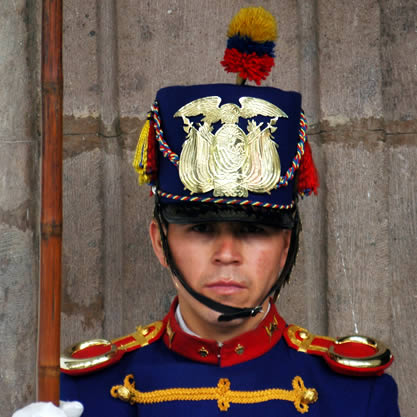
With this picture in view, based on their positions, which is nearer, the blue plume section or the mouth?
the mouth

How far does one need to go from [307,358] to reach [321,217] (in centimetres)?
72

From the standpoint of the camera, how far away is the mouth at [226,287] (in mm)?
1729

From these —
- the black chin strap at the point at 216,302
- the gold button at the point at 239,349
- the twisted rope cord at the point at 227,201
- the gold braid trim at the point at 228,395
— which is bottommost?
the gold braid trim at the point at 228,395

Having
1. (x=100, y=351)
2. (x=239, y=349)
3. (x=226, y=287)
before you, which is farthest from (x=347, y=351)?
(x=100, y=351)

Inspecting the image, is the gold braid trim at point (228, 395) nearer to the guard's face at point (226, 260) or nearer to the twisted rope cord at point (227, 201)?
the guard's face at point (226, 260)

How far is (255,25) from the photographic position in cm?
190

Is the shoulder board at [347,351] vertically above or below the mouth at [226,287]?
below

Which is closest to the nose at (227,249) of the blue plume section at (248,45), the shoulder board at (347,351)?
the shoulder board at (347,351)

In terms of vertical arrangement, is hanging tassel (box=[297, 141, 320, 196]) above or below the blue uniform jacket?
above

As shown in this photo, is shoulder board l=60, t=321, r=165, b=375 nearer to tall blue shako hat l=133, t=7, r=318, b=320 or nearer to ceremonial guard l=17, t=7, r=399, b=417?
ceremonial guard l=17, t=7, r=399, b=417

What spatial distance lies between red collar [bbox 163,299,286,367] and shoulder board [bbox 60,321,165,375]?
115mm

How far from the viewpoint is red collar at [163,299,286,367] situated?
1.82 metres

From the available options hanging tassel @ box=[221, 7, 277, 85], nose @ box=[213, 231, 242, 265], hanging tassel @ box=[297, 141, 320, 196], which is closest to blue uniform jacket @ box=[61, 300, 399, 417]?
nose @ box=[213, 231, 242, 265]

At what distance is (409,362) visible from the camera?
244 cm
